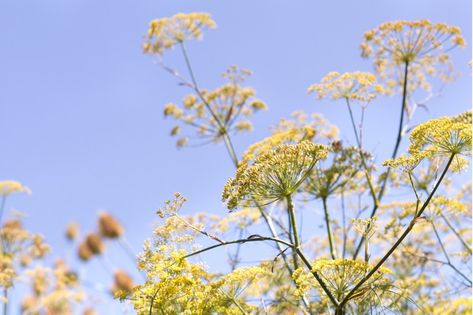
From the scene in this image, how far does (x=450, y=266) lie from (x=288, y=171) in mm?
5495

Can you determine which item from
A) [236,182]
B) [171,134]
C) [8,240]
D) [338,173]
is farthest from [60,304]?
[236,182]

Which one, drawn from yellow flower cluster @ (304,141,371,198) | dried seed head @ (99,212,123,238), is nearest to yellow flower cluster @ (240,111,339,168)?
yellow flower cluster @ (304,141,371,198)

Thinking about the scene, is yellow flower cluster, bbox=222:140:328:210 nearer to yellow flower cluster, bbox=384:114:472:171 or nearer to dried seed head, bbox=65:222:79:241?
yellow flower cluster, bbox=384:114:472:171

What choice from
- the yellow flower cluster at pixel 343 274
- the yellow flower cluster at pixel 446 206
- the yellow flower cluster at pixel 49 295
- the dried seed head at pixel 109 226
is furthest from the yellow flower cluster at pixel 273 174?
the dried seed head at pixel 109 226

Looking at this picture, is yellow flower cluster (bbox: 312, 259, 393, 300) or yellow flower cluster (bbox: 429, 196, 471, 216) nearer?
yellow flower cluster (bbox: 312, 259, 393, 300)

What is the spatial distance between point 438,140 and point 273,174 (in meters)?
1.54

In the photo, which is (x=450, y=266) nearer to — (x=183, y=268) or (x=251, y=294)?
(x=251, y=294)

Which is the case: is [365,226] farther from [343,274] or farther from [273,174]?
[273,174]

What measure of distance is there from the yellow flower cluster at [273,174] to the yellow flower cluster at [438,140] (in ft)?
2.41

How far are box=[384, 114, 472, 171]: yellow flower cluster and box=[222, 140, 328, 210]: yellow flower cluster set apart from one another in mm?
735

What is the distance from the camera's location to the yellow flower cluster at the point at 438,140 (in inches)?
205

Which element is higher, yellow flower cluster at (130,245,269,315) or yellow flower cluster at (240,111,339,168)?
yellow flower cluster at (240,111,339,168)

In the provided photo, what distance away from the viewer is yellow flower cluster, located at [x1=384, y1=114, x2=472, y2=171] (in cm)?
520

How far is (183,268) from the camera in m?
5.61
